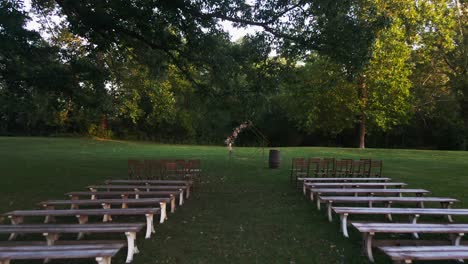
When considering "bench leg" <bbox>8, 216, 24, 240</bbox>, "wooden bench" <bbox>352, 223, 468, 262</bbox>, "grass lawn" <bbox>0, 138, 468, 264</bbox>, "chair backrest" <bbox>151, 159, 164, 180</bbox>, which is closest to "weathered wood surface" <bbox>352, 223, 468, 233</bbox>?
"wooden bench" <bbox>352, 223, 468, 262</bbox>

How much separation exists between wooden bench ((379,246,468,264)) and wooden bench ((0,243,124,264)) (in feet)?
11.1

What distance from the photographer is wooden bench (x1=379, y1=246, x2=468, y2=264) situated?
4277mm

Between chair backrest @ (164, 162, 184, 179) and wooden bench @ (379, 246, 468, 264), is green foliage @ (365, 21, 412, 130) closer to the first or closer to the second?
chair backrest @ (164, 162, 184, 179)

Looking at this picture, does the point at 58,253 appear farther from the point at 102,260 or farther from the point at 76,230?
the point at 76,230

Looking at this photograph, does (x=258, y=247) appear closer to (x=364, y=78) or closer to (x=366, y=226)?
(x=366, y=226)

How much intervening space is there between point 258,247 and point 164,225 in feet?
7.40

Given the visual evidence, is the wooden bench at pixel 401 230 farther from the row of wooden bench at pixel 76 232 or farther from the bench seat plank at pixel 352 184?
the bench seat plank at pixel 352 184

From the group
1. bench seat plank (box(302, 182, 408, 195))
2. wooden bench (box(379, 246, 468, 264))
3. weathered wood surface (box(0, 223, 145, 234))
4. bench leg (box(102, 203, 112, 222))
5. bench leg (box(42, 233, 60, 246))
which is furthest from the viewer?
bench seat plank (box(302, 182, 408, 195))

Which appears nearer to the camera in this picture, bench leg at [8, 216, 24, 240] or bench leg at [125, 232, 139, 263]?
bench leg at [125, 232, 139, 263]

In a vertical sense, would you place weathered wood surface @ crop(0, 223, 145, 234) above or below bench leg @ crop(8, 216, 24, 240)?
above

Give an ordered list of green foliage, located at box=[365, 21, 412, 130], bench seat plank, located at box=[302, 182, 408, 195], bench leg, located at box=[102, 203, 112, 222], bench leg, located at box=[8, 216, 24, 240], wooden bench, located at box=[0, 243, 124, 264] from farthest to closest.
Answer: green foliage, located at box=[365, 21, 412, 130]
bench seat plank, located at box=[302, 182, 408, 195]
bench leg, located at box=[102, 203, 112, 222]
bench leg, located at box=[8, 216, 24, 240]
wooden bench, located at box=[0, 243, 124, 264]

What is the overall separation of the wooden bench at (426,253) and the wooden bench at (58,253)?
340cm

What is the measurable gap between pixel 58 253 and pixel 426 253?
445cm

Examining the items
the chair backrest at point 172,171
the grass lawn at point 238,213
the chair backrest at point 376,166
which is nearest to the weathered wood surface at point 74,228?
the grass lawn at point 238,213
